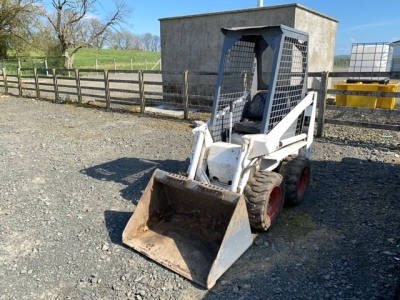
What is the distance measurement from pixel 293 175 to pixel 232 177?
2.82 feet

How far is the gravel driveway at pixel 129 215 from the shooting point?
2549mm

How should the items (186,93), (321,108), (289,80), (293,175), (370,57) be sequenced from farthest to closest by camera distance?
(370,57)
(186,93)
(321,108)
(289,80)
(293,175)

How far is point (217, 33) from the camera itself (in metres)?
9.29

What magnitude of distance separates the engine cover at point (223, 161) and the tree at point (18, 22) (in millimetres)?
28663

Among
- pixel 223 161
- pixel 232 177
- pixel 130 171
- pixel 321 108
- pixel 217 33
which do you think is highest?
pixel 217 33

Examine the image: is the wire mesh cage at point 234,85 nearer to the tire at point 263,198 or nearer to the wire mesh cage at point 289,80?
the wire mesh cage at point 289,80

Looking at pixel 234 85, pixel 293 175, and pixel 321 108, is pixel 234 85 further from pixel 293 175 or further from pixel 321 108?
pixel 321 108

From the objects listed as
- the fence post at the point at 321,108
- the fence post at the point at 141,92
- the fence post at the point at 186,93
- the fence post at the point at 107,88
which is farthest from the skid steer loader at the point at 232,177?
the fence post at the point at 107,88

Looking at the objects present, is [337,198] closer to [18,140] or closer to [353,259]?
[353,259]

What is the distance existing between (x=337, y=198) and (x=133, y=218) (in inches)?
100

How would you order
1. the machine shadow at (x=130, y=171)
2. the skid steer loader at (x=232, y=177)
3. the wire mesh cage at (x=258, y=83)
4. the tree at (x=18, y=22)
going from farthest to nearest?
the tree at (x=18, y=22) → the machine shadow at (x=130, y=171) → the wire mesh cage at (x=258, y=83) → the skid steer loader at (x=232, y=177)

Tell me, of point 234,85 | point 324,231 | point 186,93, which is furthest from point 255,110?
point 186,93

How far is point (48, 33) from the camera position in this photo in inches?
1113

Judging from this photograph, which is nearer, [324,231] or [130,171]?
[324,231]
